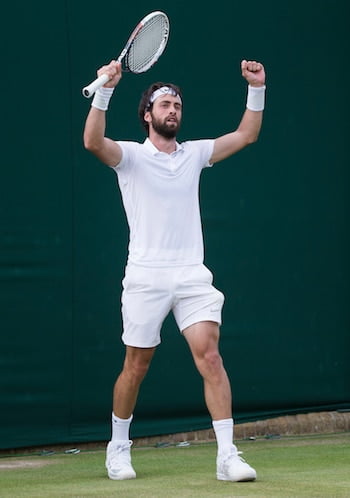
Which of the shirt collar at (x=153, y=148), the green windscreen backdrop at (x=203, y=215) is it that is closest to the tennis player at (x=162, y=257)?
the shirt collar at (x=153, y=148)

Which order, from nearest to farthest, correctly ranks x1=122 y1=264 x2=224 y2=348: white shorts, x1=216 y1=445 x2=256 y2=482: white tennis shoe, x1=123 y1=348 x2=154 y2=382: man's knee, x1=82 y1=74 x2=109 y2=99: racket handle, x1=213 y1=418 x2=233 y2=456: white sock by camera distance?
x1=82 y1=74 x2=109 y2=99: racket handle < x1=216 y1=445 x2=256 y2=482: white tennis shoe < x1=213 y1=418 x2=233 y2=456: white sock < x1=122 y1=264 x2=224 y2=348: white shorts < x1=123 y1=348 x2=154 y2=382: man's knee

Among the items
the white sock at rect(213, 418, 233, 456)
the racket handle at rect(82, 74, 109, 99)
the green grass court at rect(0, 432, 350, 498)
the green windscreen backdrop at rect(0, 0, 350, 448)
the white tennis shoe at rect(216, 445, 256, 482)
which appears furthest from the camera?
the green windscreen backdrop at rect(0, 0, 350, 448)

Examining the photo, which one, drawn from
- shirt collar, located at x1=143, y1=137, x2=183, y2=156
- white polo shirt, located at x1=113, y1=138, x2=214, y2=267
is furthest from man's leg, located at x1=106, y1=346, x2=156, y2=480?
shirt collar, located at x1=143, y1=137, x2=183, y2=156

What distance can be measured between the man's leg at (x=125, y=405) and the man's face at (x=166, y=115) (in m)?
0.97

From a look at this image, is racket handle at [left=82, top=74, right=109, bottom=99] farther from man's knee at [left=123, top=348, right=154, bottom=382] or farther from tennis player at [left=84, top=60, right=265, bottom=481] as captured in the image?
man's knee at [left=123, top=348, right=154, bottom=382]

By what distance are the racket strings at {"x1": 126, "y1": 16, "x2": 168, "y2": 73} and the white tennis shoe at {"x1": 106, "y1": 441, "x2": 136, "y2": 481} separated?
1.68 metres

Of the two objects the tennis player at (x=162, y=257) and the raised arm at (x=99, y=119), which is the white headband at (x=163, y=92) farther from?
the raised arm at (x=99, y=119)

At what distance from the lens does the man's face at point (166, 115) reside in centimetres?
586

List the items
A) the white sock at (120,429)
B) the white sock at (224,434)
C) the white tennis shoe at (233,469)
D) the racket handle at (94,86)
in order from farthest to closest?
1. the white sock at (120,429)
2. the white sock at (224,434)
3. the white tennis shoe at (233,469)
4. the racket handle at (94,86)

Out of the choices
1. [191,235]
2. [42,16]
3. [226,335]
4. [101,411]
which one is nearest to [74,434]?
[101,411]

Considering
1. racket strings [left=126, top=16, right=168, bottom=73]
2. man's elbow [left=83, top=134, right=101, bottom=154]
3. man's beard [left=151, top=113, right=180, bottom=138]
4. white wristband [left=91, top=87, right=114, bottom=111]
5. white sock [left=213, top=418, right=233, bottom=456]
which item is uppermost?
racket strings [left=126, top=16, right=168, bottom=73]

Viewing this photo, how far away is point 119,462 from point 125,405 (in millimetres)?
254

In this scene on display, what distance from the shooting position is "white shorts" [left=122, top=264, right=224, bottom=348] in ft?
18.7

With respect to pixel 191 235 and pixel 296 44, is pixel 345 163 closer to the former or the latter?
pixel 296 44
